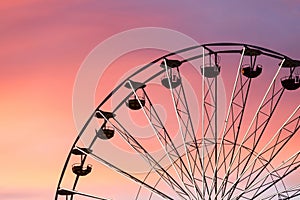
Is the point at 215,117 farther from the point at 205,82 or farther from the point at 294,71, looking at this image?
the point at 294,71

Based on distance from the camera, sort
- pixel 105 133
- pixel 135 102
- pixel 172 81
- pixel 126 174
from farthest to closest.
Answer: pixel 105 133 → pixel 135 102 → pixel 172 81 → pixel 126 174

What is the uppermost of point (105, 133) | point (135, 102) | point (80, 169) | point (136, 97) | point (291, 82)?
point (135, 102)

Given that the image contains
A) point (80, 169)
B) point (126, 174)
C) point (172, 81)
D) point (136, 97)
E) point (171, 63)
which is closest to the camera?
point (126, 174)

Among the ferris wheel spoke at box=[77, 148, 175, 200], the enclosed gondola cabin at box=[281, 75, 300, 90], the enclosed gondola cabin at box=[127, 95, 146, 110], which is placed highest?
the enclosed gondola cabin at box=[127, 95, 146, 110]

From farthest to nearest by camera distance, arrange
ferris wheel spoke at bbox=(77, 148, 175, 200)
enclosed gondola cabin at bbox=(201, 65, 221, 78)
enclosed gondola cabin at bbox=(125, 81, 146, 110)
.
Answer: enclosed gondola cabin at bbox=(125, 81, 146, 110) < enclosed gondola cabin at bbox=(201, 65, 221, 78) < ferris wheel spoke at bbox=(77, 148, 175, 200)

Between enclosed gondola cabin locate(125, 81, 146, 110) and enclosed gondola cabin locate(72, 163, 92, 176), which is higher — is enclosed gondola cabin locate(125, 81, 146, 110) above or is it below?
above

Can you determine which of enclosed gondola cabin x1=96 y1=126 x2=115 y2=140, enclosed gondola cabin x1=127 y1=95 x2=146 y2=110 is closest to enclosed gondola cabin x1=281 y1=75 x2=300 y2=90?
enclosed gondola cabin x1=127 y1=95 x2=146 y2=110

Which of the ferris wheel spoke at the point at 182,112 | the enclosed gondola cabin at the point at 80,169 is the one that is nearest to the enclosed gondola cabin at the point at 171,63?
the ferris wheel spoke at the point at 182,112

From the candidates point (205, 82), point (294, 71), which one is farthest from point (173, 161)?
point (294, 71)

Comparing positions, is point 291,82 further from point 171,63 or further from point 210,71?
point 171,63

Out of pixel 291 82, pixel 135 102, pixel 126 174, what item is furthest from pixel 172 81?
pixel 291 82

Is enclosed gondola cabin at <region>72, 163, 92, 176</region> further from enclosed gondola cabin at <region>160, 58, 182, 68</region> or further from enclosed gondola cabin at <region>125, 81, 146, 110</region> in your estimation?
enclosed gondola cabin at <region>160, 58, 182, 68</region>

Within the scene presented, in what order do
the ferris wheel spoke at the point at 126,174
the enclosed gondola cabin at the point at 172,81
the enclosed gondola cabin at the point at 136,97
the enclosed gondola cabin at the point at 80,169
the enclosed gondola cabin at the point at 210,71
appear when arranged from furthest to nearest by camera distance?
the enclosed gondola cabin at the point at 80,169 → the enclosed gondola cabin at the point at 136,97 → the enclosed gondola cabin at the point at 172,81 → the enclosed gondola cabin at the point at 210,71 → the ferris wheel spoke at the point at 126,174

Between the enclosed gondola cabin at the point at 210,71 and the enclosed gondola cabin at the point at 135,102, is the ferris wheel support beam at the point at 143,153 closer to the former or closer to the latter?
the enclosed gondola cabin at the point at 135,102
